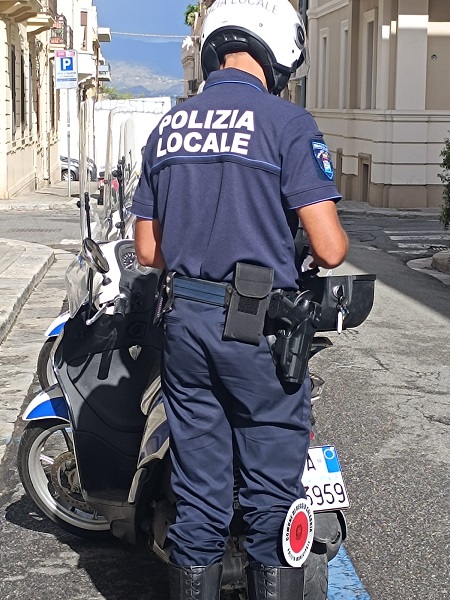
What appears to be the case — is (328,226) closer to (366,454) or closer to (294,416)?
(294,416)

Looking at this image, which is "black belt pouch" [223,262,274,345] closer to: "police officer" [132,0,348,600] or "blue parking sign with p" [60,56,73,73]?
"police officer" [132,0,348,600]

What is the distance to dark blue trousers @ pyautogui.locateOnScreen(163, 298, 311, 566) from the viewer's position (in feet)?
9.91

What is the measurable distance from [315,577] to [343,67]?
24657 mm

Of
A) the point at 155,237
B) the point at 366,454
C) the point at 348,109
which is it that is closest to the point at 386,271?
the point at 366,454

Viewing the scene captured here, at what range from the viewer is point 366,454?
550 centimetres

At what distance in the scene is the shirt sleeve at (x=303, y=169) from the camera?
2930mm

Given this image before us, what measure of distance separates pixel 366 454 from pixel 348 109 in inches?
839

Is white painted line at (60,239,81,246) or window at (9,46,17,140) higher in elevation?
window at (9,46,17,140)

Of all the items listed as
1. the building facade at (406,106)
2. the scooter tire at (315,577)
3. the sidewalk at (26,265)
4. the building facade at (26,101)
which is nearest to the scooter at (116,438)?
the scooter tire at (315,577)

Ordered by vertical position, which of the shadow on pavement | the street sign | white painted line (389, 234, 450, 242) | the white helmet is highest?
the street sign

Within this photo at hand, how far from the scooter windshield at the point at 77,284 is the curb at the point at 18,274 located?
3.74 meters

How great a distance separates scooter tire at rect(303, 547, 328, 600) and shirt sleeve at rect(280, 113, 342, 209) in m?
1.12

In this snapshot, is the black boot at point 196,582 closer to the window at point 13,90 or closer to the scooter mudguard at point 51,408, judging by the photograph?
the scooter mudguard at point 51,408

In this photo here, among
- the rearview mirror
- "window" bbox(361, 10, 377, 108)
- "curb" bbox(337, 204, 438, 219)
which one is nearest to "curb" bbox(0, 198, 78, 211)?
"curb" bbox(337, 204, 438, 219)
